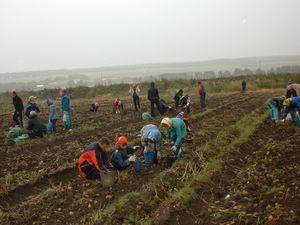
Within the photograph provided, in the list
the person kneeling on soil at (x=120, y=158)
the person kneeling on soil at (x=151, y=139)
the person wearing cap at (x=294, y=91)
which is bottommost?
the person kneeling on soil at (x=120, y=158)

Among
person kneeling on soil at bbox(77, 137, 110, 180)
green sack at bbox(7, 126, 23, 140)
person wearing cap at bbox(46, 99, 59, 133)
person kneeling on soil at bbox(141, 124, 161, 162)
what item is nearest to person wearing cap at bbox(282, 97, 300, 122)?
person kneeling on soil at bbox(141, 124, 161, 162)

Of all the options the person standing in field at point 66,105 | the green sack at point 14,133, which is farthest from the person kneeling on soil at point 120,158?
the green sack at point 14,133

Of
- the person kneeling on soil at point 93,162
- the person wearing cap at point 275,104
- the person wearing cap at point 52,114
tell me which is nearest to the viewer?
the person kneeling on soil at point 93,162

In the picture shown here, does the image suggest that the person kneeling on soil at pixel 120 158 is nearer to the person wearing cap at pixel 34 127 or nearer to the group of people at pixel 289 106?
the group of people at pixel 289 106

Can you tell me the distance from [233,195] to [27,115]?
10.3 meters

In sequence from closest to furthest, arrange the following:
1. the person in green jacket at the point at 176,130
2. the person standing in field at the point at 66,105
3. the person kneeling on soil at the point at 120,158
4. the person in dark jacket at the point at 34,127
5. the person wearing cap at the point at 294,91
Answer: the person kneeling on soil at the point at 120,158 → the person in green jacket at the point at 176,130 → the person wearing cap at the point at 294,91 → the person in dark jacket at the point at 34,127 → the person standing in field at the point at 66,105

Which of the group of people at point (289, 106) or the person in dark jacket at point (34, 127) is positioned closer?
the group of people at point (289, 106)

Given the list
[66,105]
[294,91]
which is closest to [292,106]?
[294,91]

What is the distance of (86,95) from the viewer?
42.8 meters

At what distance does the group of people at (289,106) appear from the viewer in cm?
1267

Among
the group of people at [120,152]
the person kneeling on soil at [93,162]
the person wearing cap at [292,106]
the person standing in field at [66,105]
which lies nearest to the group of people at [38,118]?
the person standing in field at [66,105]

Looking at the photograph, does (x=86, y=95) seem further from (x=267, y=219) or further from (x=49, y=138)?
(x=267, y=219)

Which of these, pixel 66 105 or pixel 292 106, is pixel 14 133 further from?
pixel 292 106

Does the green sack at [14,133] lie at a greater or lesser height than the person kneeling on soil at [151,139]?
lesser
